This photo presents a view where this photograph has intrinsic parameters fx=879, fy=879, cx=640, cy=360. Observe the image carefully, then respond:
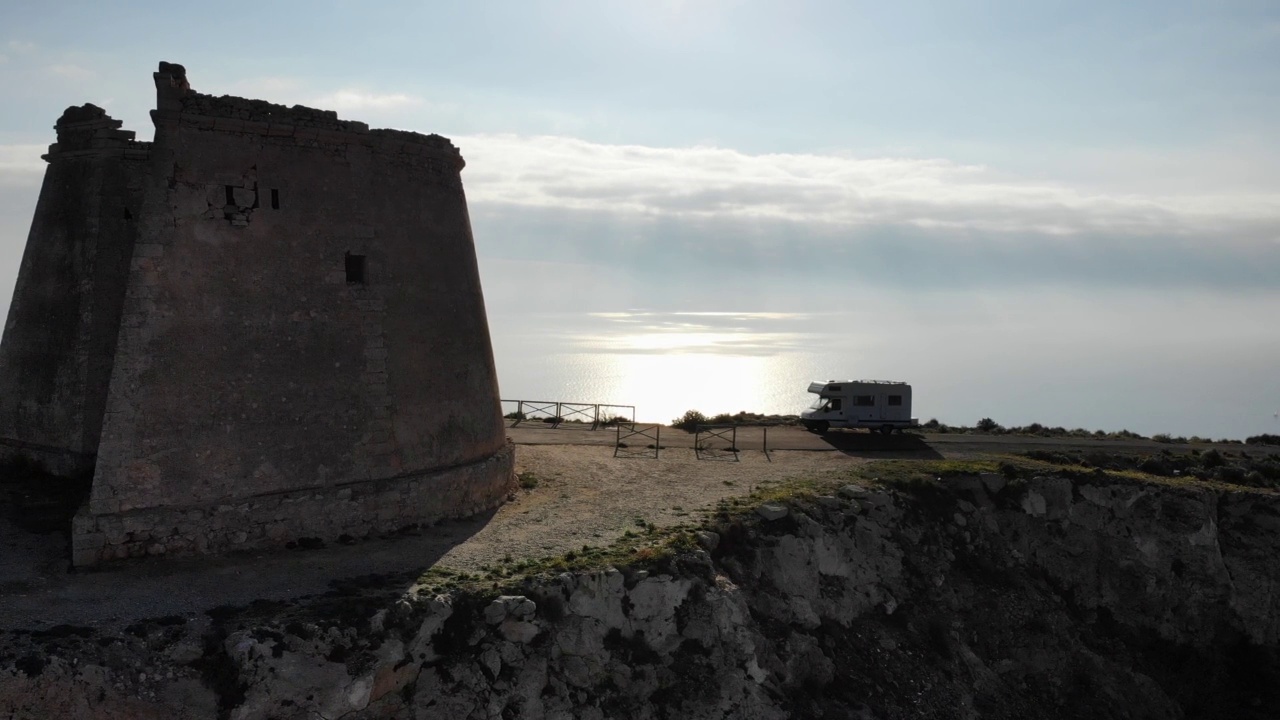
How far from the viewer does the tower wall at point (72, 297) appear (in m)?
18.8

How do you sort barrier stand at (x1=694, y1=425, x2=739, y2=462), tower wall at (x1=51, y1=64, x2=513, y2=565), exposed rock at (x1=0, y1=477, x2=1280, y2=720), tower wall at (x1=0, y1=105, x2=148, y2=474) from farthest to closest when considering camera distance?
barrier stand at (x1=694, y1=425, x2=739, y2=462)
tower wall at (x1=0, y1=105, x2=148, y2=474)
tower wall at (x1=51, y1=64, x2=513, y2=565)
exposed rock at (x1=0, y1=477, x2=1280, y2=720)

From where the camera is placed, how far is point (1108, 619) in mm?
22203

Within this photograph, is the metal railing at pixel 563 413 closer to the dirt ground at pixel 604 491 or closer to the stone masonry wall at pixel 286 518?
the dirt ground at pixel 604 491

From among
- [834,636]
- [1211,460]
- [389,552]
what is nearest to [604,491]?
[389,552]

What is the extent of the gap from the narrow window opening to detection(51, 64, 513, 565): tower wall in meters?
0.08

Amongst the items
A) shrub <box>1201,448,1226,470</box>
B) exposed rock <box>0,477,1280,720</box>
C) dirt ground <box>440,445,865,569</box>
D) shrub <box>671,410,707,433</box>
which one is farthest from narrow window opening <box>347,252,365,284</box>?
shrub <box>1201,448,1226,470</box>

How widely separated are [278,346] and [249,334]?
56 centimetres

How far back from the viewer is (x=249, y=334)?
16453 millimetres

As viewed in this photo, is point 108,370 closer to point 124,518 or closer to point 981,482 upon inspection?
point 124,518

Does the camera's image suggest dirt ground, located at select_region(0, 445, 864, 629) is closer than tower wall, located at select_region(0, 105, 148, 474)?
Yes

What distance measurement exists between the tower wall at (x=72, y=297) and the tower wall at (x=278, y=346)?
4.33 m

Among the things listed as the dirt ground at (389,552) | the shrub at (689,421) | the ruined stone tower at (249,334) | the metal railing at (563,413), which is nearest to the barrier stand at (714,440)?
the shrub at (689,421)

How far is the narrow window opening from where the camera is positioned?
1806 cm

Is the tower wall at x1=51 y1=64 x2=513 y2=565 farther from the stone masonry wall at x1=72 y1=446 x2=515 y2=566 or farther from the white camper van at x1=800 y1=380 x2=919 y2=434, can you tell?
the white camper van at x1=800 y1=380 x2=919 y2=434
